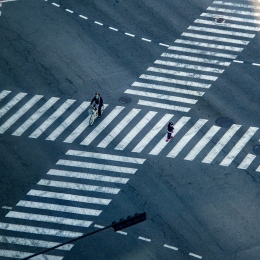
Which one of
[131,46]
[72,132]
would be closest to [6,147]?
[72,132]

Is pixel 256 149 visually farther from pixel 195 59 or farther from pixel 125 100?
pixel 195 59

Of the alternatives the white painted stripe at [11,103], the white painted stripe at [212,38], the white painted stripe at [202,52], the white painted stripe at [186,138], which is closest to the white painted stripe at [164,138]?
the white painted stripe at [186,138]

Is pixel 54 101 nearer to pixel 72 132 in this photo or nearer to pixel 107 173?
pixel 72 132

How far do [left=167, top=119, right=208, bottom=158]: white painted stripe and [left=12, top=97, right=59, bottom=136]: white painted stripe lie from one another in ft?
23.9

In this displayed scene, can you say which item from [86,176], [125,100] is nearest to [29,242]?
[86,176]

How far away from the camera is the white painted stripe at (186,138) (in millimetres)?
29688

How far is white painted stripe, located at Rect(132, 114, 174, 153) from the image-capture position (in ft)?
98.2

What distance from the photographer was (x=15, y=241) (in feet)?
84.1

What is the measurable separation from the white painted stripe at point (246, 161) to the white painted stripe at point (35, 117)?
10530mm

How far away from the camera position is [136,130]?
102 ft

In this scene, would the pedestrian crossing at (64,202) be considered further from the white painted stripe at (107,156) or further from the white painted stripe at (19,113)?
the white painted stripe at (19,113)

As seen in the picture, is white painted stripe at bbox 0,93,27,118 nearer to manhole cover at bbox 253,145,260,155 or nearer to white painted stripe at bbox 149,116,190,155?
white painted stripe at bbox 149,116,190,155

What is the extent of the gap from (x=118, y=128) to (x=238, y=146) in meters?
6.11

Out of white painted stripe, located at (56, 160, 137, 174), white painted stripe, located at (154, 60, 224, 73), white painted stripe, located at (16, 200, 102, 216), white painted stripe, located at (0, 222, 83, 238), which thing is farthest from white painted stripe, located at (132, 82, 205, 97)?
white painted stripe, located at (0, 222, 83, 238)
